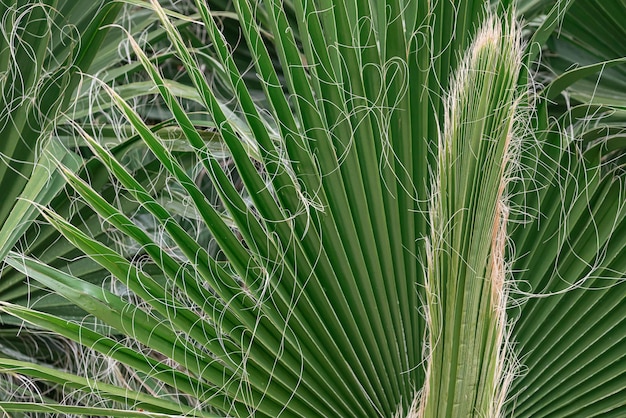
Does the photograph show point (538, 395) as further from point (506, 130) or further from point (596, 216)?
point (506, 130)

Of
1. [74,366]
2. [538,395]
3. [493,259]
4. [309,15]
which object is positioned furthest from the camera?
[74,366]

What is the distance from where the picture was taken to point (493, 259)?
0.69 meters

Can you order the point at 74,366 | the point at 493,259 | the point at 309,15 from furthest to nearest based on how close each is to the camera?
the point at 74,366 → the point at 309,15 → the point at 493,259

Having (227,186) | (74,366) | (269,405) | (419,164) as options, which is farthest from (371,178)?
(74,366)

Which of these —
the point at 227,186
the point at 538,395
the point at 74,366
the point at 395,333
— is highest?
the point at 227,186

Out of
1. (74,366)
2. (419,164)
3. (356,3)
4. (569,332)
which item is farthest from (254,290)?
(74,366)

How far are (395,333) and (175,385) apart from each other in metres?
0.27

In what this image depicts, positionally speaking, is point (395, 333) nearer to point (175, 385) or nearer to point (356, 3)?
point (175, 385)

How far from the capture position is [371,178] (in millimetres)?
866

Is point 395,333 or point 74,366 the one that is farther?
point 74,366

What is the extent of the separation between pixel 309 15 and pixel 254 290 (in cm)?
33

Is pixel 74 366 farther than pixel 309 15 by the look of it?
Yes

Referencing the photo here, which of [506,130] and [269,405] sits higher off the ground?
[506,130]

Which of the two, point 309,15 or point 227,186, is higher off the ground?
point 309,15
